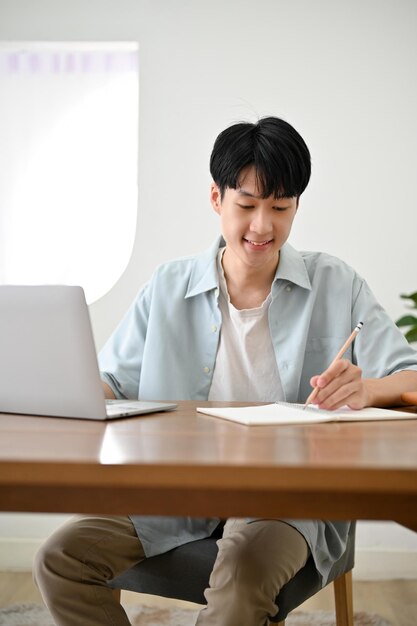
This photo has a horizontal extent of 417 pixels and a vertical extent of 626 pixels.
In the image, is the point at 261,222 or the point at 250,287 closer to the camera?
the point at 261,222

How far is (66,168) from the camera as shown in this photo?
11.4 ft

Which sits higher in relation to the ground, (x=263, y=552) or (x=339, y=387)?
(x=339, y=387)

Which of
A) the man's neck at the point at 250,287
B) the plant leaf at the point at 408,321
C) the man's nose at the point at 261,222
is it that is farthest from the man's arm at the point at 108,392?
the plant leaf at the point at 408,321

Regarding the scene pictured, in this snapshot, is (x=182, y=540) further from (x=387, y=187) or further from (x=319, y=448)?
(x=387, y=187)

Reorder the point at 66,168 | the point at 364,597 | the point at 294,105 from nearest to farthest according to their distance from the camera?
1. the point at 364,597
2. the point at 294,105
3. the point at 66,168

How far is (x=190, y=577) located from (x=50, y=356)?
20.7 inches

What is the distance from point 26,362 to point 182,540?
19.8 inches

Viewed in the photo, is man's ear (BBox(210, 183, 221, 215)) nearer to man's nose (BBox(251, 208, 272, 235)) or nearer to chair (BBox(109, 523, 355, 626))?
man's nose (BBox(251, 208, 272, 235))

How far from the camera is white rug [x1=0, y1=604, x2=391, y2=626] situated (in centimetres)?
266

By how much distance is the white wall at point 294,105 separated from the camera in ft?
10.9

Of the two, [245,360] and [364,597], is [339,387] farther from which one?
[364,597]

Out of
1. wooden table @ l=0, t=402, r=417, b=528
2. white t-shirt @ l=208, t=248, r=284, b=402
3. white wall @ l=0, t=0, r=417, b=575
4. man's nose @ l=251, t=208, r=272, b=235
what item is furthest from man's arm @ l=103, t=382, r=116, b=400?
white wall @ l=0, t=0, r=417, b=575

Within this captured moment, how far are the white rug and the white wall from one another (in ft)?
1.99

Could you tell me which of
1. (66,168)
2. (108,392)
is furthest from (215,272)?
(66,168)
